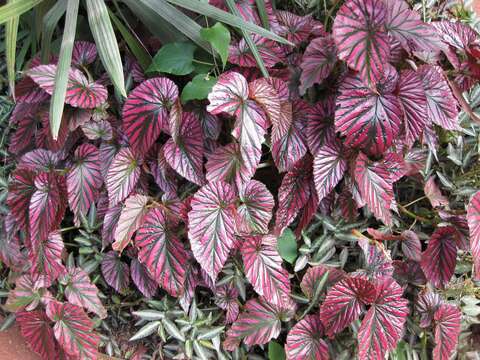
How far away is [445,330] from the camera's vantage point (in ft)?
4.46

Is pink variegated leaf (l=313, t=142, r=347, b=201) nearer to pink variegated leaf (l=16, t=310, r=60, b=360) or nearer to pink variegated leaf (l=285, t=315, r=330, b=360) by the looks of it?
pink variegated leaf (l=285, t=315, r=330, b=360)

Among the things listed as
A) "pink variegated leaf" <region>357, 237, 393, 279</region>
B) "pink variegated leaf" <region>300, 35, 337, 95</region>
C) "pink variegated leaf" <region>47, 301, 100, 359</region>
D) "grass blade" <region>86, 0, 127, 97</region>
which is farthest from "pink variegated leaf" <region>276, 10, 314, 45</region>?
"pink variegated leaf" <region>47, 301, 100, 359</region>

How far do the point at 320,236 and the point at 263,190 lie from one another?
0.91 ft

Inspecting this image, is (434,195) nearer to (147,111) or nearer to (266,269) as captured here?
(266,269)

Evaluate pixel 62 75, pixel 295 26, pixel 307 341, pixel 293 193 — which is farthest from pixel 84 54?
pixel 307 341

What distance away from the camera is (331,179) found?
1.31 m

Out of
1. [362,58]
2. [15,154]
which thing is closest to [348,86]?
[362,58]

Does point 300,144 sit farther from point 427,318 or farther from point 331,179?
point 427,318

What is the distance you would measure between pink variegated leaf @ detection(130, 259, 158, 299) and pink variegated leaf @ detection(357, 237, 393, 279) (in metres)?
0.61

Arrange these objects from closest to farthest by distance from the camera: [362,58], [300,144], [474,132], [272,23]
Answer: [362,58] → [300,144] → [272,23] → [474,132]

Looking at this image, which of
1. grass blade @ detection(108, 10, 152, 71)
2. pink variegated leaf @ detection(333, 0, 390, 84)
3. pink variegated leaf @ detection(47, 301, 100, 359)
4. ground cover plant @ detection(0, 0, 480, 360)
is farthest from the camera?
grass blade @ detection(108, 10, 152, 71)

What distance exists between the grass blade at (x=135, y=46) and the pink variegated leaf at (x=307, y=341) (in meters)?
0.90

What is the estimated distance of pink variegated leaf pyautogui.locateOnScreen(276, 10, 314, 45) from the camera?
145 centimetres

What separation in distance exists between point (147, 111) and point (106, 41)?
0.69ft
